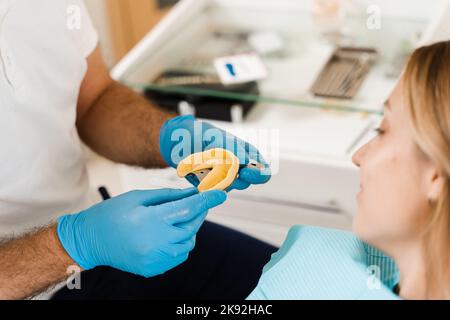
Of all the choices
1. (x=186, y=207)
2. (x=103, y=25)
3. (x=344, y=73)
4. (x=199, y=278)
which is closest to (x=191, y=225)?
(x=186, y=207)

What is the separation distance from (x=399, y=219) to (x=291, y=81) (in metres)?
0.78

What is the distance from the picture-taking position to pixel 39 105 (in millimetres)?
1191

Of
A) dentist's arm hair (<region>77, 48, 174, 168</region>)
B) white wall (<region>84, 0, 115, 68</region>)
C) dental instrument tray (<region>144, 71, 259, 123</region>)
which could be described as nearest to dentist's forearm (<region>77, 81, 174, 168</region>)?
dentist's arm hair (<region>77, 48, 174, 168</region>)

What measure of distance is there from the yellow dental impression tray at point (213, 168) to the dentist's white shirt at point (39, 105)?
0.30 metres

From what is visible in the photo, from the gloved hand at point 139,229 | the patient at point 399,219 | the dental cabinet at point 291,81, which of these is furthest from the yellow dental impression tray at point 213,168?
the dental cabinet at point 291,81

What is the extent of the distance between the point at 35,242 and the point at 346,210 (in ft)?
2.61

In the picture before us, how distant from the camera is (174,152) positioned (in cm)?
127

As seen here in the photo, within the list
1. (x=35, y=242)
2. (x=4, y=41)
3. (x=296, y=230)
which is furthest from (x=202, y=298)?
(x=4, y=41)

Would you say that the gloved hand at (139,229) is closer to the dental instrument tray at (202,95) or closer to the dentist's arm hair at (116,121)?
the dentist's arm hair at (116,121)

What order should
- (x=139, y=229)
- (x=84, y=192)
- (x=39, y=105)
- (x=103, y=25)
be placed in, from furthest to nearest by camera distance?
(x=103, y=25), (x=84, y=192), (x=39, y=105), (x=139, y=229)

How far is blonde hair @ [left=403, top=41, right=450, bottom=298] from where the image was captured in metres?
0.82

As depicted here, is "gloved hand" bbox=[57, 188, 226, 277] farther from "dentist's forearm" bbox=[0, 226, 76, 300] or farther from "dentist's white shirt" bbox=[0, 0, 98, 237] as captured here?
"dentist's white shirt" bbox=[0, 0, 98, 237]

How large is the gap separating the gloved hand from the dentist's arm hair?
0.32 metres

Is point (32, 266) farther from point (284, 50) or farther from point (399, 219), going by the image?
point (284, 50)
